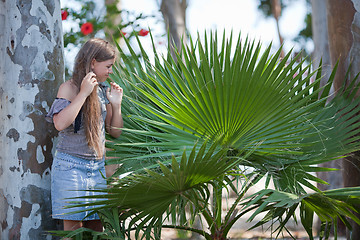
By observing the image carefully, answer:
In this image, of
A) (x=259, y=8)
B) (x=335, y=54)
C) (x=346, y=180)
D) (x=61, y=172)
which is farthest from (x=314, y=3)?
(x=259, y=8)

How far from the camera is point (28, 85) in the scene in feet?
9.88

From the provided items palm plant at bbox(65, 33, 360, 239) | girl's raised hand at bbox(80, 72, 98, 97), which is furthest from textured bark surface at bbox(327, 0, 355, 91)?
girl's raised hand at bbox(80, 72, 98, 97)

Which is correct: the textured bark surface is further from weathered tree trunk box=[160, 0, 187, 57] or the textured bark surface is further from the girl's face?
weathered tree trunk box=[160, 0, 187, 57]

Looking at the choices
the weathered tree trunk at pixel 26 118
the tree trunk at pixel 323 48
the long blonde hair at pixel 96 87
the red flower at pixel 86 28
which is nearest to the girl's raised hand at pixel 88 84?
the long blonde hair at pixel 96 87

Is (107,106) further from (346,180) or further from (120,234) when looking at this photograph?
(346,180)

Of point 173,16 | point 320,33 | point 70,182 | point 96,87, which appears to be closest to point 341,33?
point 96,87

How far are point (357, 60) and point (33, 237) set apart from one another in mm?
2651

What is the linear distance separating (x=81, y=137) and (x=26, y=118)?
44cm

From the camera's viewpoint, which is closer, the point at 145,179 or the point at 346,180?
the point at 145,179

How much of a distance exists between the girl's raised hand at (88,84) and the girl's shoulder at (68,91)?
14 centimetres

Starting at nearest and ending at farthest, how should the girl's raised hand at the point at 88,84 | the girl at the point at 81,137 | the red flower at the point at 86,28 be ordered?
the girl's raised hand at the point at 88,84
the girl at the point at 81,137
the red flower at the point at 86,28

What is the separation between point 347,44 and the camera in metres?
3.88

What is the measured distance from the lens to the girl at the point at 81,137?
271cm

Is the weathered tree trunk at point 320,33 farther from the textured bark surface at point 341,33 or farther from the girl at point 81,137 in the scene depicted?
the girl at point 81,137
